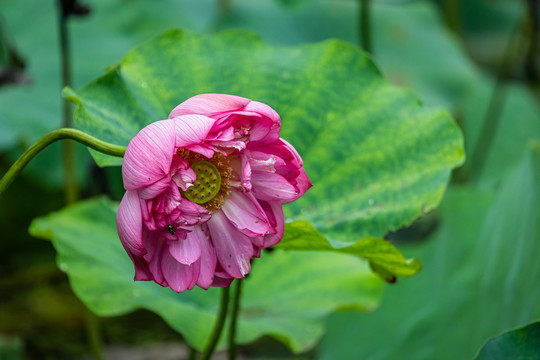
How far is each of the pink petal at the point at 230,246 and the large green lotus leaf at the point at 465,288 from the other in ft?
1.78

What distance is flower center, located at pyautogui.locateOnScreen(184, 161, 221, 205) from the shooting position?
579mm

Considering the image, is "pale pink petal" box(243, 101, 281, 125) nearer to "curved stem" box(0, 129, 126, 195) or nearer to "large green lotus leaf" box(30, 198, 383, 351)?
"curved stem" box(0, 129, 126, 195)

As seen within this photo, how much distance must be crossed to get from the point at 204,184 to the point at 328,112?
39cm

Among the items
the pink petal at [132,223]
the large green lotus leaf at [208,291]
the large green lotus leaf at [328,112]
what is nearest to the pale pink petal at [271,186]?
the pink petal at [132,223]

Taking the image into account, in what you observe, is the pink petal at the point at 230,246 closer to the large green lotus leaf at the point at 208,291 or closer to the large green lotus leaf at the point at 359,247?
the large green lotus leaf at the point at 359,247

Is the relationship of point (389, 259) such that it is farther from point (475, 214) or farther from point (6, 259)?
point (6, 259)

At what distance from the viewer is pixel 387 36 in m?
2.32

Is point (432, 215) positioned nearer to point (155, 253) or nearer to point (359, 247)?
point (359, 247)

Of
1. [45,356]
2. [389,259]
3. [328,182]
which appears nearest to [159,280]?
[389,259]

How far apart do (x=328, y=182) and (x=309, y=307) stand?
294 millimetres

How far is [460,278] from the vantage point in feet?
4.05

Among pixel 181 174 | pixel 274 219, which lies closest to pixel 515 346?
pixel 274 219

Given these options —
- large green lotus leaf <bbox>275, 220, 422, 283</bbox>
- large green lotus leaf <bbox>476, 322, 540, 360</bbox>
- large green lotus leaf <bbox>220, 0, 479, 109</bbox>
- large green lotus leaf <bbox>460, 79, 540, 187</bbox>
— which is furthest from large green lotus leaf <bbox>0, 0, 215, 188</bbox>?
large green lotus leaf <bbox>460, 79, 540, 187</bbox>

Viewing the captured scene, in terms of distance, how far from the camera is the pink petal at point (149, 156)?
520mm
